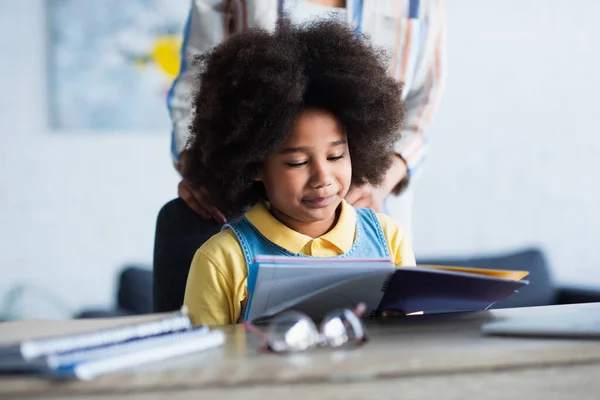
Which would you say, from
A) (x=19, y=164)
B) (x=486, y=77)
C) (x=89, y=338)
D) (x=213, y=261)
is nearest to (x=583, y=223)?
(x=486, y=77)

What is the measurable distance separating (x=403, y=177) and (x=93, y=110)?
2.32 m

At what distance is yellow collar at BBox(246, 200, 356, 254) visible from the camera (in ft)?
4.96

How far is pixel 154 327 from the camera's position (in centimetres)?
92

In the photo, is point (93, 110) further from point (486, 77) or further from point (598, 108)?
point (598, 108)

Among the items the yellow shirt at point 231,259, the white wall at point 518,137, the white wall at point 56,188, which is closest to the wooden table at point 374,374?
the yellow shirt at point 231,259

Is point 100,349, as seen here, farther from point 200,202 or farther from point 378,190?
point 378,190

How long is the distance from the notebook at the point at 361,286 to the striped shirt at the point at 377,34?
2.43 ft

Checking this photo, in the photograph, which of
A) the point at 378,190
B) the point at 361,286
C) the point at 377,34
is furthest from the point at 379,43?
the point at 361,286

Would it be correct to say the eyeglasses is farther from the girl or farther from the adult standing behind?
the adult standing behind

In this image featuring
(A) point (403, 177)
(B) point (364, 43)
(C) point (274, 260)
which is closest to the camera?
(C) point (274, 260)

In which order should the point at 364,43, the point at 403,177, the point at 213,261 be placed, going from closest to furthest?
the point at 213,261 < the point at 364,43 < the point at 403,177

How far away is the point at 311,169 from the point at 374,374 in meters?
0.68

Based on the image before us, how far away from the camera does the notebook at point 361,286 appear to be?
1.08 m

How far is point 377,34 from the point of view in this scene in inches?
75.9
